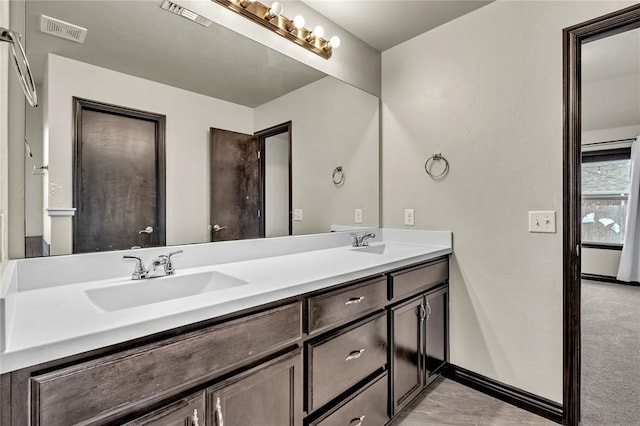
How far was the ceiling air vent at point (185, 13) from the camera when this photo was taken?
1.43 m

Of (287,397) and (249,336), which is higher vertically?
(249,336)

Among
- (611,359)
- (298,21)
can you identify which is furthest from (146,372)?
(611,359)

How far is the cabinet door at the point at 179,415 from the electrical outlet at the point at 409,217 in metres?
1.80

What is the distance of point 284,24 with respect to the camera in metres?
1.84

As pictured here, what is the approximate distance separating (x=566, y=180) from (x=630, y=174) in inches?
159

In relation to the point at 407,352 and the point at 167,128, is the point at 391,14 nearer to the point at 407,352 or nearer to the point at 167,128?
the point at 167,128

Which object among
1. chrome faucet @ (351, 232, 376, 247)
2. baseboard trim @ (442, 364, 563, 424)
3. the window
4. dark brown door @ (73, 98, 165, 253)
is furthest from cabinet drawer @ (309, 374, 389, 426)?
the window

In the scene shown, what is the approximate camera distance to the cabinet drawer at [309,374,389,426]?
4.32ft

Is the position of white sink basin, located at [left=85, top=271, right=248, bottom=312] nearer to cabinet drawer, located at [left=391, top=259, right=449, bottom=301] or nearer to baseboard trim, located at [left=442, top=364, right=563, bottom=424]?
cabinet drawer, located at [left=391, top=259, right=449, bottom=301]

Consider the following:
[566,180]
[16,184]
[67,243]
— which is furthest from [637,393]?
[16,184]

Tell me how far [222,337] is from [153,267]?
54 centimetres

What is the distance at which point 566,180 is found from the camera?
1.68 metres

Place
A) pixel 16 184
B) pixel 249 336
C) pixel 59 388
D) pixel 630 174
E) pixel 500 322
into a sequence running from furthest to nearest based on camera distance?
pixel 630 174 → pixel 500 322 → pixel 16 184 → pixel 249 336 → pixel 59 388

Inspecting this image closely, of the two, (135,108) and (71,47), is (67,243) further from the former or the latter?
(71,47)
